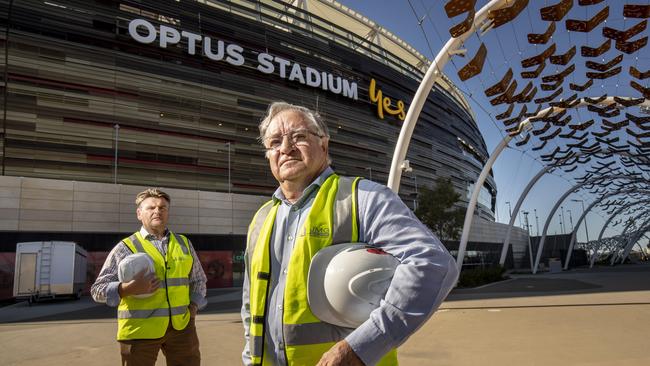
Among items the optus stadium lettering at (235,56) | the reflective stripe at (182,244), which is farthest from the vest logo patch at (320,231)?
the optus stadium lettering at (235,56)

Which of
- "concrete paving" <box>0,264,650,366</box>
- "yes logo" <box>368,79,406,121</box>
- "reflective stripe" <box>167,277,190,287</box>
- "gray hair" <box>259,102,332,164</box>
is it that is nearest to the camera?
"gray hair" <box>259,102,332,164</box>

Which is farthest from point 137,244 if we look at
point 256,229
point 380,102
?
point 380,102

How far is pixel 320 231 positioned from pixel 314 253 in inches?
3.8

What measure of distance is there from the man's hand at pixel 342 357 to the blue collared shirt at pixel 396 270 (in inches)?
0.9

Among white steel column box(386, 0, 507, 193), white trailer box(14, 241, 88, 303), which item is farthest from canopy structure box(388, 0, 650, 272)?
white trailer box(14, 241, 88, 303)

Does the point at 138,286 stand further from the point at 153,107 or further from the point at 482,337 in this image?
the point at 153,107

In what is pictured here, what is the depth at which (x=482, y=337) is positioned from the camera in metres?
8.16

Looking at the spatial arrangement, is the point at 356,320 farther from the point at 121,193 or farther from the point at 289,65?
the point at 289,65

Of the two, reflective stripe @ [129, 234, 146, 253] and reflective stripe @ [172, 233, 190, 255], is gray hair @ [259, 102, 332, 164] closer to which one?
reflective stripe @ [129, 234, 146, 253]

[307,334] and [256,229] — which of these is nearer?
[307,334]

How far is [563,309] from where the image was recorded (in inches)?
459

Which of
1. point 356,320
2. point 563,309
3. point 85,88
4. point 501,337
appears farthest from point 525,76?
point 85,88

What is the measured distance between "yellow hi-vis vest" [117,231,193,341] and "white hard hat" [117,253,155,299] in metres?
→ 0.18

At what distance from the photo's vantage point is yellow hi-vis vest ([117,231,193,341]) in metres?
3.84
